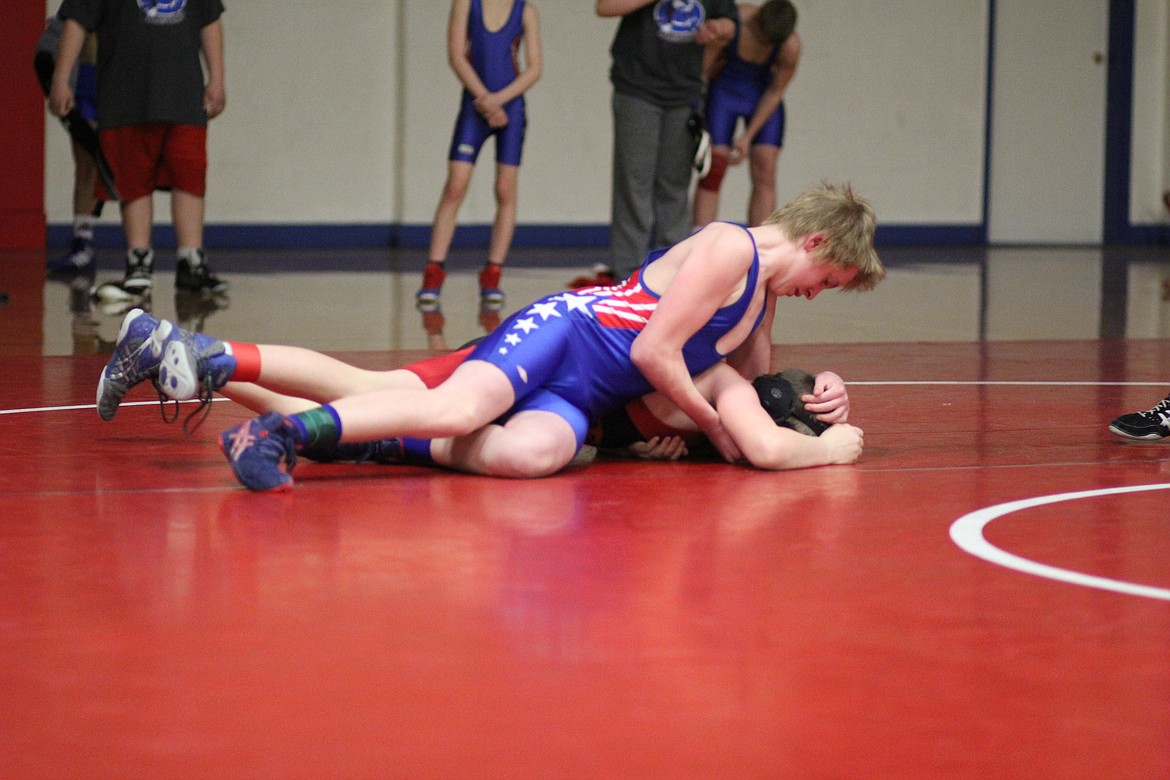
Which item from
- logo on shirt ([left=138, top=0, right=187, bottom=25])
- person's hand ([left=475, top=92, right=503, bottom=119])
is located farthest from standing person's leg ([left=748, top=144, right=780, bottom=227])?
logo on shirt ([left=138, top=0, right=187, bottom=25])

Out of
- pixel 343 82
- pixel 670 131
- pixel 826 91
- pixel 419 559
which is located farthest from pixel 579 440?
pixel 826 91

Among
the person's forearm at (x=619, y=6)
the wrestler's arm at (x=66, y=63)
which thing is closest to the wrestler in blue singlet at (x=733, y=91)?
the person's forearm at (x=619, y=6)

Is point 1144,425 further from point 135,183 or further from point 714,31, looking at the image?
point 135,183

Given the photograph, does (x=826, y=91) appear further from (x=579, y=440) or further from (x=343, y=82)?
(x=579, y=440)

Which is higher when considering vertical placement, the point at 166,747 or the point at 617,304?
the point at 617,304

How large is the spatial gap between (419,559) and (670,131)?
5.27 m

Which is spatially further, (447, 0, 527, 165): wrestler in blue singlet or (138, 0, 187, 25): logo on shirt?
(447, 0, 527, 165): wrestler in blue singlet

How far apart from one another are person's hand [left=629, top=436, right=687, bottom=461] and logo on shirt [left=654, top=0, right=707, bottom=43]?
13.8 feet

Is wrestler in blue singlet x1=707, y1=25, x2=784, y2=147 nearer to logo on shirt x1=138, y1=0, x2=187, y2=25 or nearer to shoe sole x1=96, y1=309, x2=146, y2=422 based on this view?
logo on shirt x1=138, y1=0, x2=187, y2=25

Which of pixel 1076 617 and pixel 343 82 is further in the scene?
pixel 343 82

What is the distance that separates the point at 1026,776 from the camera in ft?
5.38

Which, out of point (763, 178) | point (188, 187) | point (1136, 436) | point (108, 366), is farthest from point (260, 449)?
point (763, 178)

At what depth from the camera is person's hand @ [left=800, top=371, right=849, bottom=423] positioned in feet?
11.2

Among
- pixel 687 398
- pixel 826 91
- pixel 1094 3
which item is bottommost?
pixel 687 398
